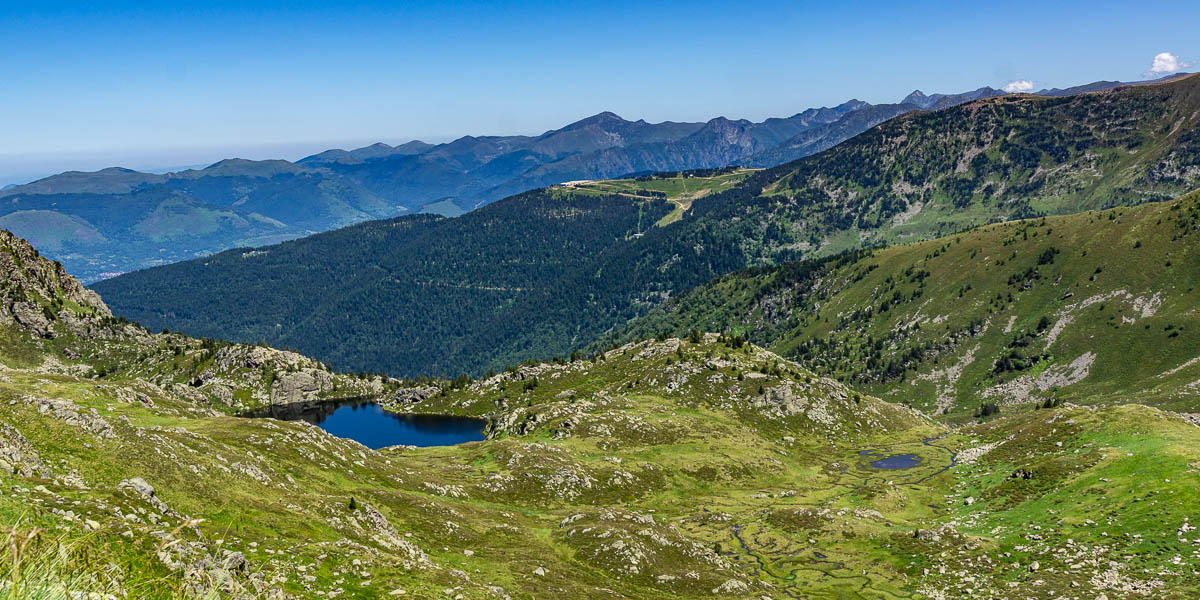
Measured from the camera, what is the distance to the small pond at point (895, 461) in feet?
452

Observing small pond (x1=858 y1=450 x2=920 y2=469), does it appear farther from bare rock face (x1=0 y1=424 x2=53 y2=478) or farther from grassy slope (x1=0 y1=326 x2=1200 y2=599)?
bare rock face (x1=0 y1=424 x2=53 y2=478)

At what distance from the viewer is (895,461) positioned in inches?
5576

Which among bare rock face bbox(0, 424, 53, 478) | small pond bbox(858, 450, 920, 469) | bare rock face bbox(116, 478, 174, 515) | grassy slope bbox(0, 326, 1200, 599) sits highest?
bare rock face bbox(0, 424, 53, 478)

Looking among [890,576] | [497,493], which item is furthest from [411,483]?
[890,576]

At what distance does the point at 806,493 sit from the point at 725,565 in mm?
45384

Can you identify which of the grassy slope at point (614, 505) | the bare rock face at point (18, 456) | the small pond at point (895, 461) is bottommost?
the small pond at point (895, 461)

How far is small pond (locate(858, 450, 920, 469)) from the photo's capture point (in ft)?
452

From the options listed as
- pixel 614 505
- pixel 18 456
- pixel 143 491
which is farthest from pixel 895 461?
pixel 18 456

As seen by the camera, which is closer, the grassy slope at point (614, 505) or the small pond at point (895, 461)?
the grassy slope at point (614, 505)

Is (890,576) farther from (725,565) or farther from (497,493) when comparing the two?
(497,493)

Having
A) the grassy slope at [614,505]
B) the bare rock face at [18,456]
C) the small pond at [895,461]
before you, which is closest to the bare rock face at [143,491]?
the grassy slope at [614,505]

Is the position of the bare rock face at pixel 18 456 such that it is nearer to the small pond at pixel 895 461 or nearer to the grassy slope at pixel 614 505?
Answer: the grassy slope at pixel 614 505

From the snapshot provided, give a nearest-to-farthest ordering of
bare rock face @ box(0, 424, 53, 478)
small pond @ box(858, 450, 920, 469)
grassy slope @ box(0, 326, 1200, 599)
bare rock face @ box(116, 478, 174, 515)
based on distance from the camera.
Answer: bare rock face @ box(0, 424, 53, 478), bare rock face @ box(116, 478, 174, 515), grassy slope @ box(0, 326, 1200, 599), small pond @ box(858, 450, 920, 469)

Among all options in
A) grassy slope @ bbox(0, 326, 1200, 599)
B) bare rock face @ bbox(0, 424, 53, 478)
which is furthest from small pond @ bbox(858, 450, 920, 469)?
bare rock face @ bbox(0, 424, 53, 478)
